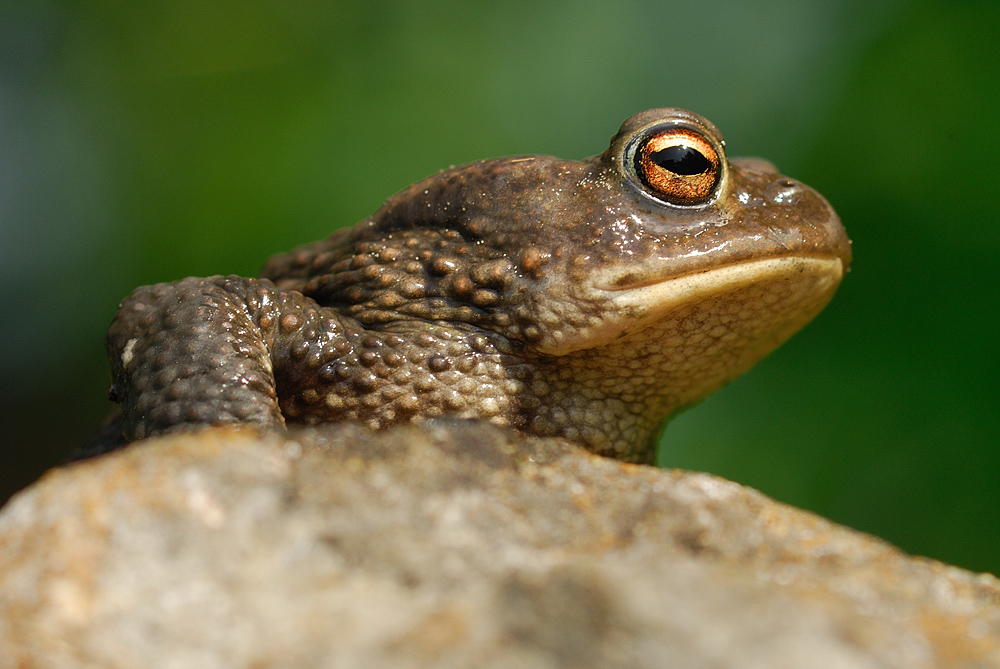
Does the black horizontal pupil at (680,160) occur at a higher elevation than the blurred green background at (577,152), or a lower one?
higher

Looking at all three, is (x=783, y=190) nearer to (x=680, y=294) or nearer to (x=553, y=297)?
(x=680, y=294)

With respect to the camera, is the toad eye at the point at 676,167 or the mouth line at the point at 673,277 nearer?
the mouth line at the point at 673,277

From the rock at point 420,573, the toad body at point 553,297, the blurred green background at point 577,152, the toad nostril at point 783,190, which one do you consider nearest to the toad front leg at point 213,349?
→ the toad body at point 553,297

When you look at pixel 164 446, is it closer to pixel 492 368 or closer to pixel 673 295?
pixel 492 368

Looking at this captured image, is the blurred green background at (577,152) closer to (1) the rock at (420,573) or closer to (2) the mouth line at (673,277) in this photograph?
(2) the mouth line at (673,277)

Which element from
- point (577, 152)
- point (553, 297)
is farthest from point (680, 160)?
point (577, 152)

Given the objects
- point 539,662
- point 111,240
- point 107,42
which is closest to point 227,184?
point 111,240
